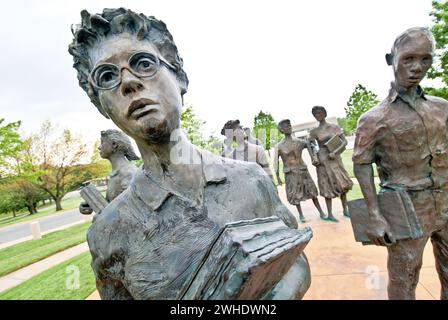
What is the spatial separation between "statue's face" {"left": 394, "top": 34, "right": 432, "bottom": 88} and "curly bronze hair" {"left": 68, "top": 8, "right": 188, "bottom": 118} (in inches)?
73.8

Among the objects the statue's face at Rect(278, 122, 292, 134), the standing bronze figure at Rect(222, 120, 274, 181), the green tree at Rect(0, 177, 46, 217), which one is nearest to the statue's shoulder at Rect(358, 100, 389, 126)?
A: the standing bronze figure at Rect(222, 120, 274, 181)

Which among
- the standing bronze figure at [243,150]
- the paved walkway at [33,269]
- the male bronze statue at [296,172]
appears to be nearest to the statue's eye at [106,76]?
the standing bronze figure at [243,150]

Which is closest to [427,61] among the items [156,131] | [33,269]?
[156,131]

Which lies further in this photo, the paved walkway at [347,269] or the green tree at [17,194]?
the green tree at [17,194]

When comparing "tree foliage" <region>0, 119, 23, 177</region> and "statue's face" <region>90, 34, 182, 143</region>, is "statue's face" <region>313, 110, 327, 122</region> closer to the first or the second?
"statue's face" <region>90, 34, 182, 143</region>

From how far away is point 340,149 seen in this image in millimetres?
6910

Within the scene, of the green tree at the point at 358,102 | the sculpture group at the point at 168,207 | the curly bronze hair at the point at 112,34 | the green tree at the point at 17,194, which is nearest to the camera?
the sculpture group at the point at 168,207

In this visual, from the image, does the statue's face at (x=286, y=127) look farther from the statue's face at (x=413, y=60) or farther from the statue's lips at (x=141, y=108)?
the statue's lips at (x=141, y=108)

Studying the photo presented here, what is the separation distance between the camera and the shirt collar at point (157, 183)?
1.11 meters

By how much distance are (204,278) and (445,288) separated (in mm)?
2936

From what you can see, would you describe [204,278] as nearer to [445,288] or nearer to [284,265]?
[284,265]

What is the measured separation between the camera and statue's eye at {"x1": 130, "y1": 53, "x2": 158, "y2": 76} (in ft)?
3.47

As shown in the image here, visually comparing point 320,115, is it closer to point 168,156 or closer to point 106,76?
point 168,156
